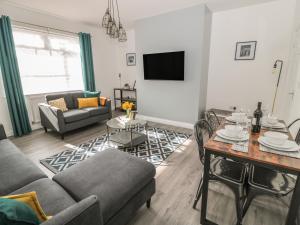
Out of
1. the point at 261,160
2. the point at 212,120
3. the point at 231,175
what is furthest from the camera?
the point at 212,120

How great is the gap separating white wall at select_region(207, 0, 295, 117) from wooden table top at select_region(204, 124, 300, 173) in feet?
9.80

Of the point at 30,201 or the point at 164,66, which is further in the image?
the point at 164,66

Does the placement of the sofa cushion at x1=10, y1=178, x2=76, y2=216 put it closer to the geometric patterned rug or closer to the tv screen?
the geometric patterned rug

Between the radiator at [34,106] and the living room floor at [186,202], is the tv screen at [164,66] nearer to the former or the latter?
the living room floor at [186,202]

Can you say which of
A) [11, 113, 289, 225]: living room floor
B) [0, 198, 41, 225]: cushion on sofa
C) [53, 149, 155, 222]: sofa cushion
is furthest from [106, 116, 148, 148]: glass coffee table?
[0, 198, 41, 225]: cushion on sofa

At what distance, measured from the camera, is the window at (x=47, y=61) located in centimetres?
364

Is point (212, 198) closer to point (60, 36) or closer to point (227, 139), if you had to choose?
point (227, 139)

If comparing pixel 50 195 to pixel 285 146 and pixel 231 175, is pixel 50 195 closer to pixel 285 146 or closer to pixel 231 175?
pixel 231 175

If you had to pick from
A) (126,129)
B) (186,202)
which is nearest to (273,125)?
(186,202)

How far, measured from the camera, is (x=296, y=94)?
2578 mm

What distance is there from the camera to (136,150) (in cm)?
287

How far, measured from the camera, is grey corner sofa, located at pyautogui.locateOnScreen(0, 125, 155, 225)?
3.76ft

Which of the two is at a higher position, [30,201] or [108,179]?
[30,201]

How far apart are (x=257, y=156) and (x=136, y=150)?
6.52 ft
